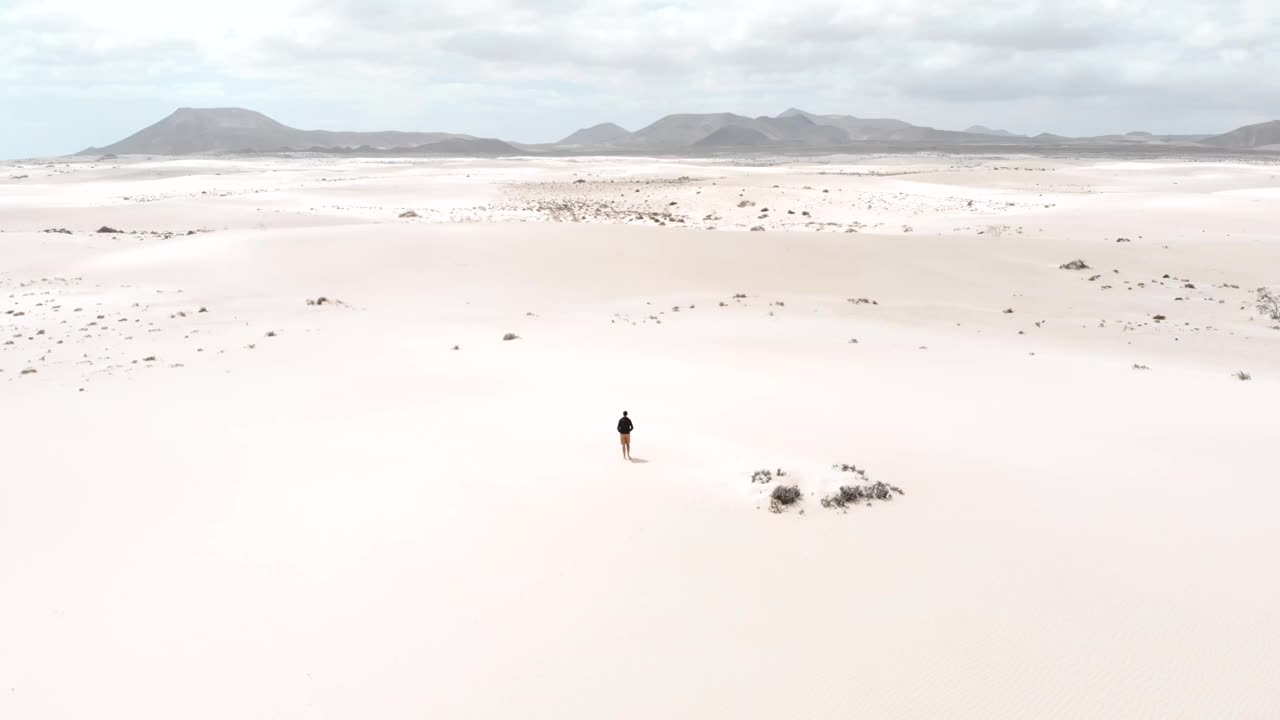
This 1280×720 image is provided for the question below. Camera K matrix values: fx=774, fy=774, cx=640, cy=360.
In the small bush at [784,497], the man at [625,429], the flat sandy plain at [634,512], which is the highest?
the man at [625,429]

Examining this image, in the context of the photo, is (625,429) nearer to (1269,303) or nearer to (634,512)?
(634,512)

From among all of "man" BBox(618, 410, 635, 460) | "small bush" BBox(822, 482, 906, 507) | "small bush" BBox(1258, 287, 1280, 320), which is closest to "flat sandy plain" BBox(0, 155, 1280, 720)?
"small bush" BBox(822, 482, 906, 507)

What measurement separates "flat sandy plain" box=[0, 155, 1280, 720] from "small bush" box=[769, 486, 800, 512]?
0.66ft

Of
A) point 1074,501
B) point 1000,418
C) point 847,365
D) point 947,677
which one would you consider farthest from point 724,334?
point 947,677

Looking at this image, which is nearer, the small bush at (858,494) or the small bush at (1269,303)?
the small bush at (858,494)

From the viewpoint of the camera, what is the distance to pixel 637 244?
3091cm

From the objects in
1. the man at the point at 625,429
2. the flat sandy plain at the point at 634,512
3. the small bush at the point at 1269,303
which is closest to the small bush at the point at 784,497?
the flat sandy plain at the point at 634,512

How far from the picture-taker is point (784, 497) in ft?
26.3

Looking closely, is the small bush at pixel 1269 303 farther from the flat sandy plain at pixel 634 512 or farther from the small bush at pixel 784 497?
the small bush at pixel 784 497

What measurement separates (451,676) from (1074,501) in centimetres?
656

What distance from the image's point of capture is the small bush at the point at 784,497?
797 centimetres

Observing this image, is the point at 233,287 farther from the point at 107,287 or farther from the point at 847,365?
the point at 847,365

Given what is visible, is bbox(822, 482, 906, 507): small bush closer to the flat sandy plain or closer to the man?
the flat sandy plain

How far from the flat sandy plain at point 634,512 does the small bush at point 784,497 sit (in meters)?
0.20
